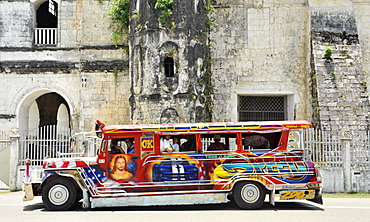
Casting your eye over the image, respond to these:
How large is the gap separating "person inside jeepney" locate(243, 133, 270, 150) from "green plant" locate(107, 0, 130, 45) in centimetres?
869

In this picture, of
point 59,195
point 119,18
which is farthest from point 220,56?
point 59,195

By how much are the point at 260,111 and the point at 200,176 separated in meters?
8.61

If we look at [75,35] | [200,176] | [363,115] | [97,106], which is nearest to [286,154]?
[200,176]

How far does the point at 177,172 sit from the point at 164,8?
721 centimetres

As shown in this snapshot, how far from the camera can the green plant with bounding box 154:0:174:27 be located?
14.1m

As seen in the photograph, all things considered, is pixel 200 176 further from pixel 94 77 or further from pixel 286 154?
pixel 94 77

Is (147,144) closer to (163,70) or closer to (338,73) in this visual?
(163,70)

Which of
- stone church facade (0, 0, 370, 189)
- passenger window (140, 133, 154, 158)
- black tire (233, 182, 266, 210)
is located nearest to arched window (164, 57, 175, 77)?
stone church facade (0, 0, 370, 189)

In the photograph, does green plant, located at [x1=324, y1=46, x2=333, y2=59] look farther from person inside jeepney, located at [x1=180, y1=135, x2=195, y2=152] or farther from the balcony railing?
the balcony railing

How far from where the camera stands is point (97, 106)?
52.9 ft

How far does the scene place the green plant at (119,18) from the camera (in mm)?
15852

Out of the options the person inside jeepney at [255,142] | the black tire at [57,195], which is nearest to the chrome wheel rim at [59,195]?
the black tire at [57,195]

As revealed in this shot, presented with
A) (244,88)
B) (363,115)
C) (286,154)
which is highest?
(244,88)

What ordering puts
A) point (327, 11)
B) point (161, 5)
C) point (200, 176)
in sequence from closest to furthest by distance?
1. point (200, 176)
2. point (161, 5)
3. point (327, 11)
